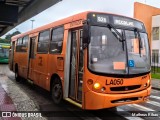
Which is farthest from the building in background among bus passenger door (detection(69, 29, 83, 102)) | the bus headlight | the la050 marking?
Result: the bus headlight

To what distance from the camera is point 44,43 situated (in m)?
12.2

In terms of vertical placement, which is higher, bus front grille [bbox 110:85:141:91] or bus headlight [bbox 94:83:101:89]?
bus headlight [bbox 94:83:101:89]

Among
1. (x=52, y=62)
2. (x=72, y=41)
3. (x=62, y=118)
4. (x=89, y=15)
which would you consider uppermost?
(x=89, y=15)

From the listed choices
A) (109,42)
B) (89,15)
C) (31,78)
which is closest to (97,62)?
(109,42)

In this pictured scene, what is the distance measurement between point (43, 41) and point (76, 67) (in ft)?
12.2

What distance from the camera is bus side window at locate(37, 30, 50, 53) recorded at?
11829 mm

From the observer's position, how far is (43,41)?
40.5 feet

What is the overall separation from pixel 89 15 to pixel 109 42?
3.00ft

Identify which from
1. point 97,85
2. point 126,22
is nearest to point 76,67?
point 97,85

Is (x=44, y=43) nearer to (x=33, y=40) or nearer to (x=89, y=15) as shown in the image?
(x=33, y=40)

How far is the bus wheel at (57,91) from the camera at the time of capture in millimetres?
10109

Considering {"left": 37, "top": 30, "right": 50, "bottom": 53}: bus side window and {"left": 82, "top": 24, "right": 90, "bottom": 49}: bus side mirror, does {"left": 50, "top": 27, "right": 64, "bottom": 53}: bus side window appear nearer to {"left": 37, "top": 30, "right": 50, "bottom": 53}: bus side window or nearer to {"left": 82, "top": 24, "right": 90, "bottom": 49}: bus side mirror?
{"left": 37, "top": 30, "right": 50, "bottom": 53}: bus side window

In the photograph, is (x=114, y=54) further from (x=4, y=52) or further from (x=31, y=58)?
(x=4, y=52)

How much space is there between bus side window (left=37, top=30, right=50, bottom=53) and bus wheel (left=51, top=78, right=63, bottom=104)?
67.5 inches
